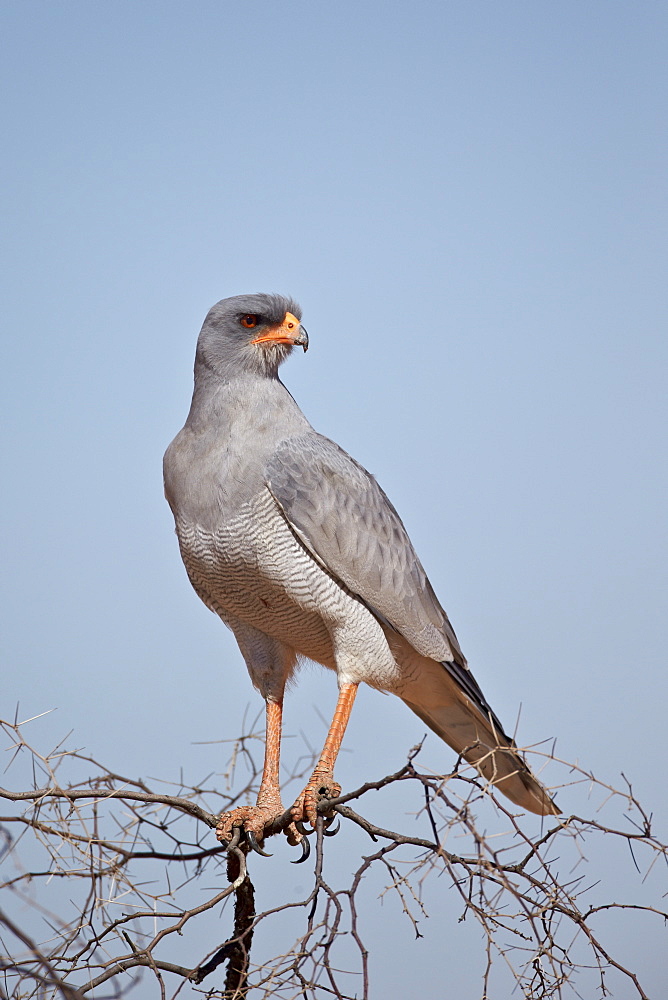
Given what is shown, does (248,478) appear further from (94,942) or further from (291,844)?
(94,942)

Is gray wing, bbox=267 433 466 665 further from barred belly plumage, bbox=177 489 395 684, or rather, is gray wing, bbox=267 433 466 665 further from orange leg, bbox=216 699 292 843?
orange leg, bbox=216 699 292 843

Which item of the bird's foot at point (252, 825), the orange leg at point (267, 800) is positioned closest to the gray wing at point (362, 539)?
the orange leg at point (267, 800)

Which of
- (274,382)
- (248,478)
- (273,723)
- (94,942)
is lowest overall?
(94,942)

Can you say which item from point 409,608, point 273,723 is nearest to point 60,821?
point 273,723

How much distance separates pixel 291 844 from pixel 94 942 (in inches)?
43.4

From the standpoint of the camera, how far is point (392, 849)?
2.91m

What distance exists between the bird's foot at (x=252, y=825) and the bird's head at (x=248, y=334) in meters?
1.78

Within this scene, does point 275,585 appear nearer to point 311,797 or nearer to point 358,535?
point 358,535

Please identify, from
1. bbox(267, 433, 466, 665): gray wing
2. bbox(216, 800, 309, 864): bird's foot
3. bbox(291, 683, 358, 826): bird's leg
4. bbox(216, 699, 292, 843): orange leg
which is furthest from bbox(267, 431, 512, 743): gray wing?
bbox(216, 800, 309, 864): bird's foot

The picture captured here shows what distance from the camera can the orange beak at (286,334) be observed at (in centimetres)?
421

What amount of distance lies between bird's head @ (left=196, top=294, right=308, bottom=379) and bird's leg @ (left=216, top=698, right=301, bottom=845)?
1484 mm

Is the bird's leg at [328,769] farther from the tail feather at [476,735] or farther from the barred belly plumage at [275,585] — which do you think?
the tail feather at [476,735]

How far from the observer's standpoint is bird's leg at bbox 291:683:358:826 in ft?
12.3

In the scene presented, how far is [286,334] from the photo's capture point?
4.22m
